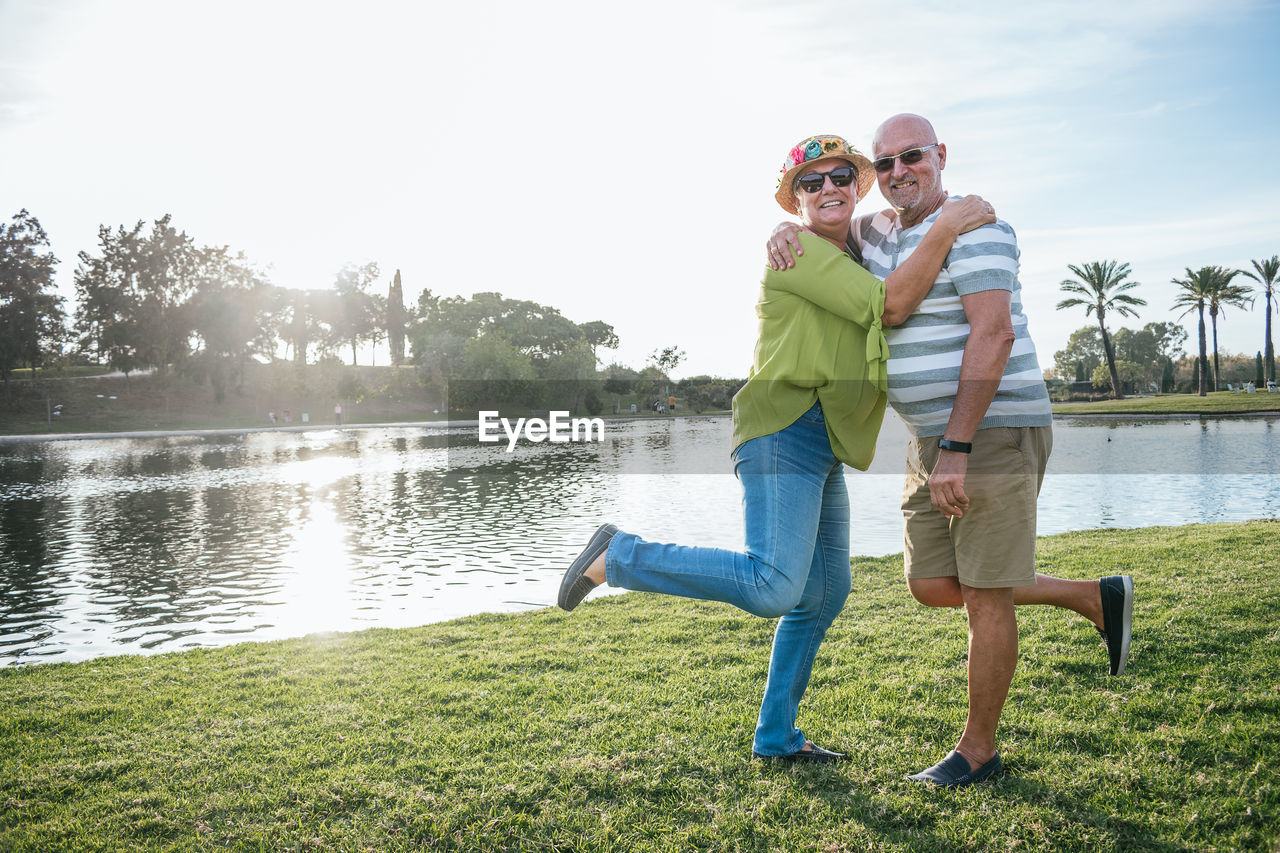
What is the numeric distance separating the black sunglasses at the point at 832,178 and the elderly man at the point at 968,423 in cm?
10

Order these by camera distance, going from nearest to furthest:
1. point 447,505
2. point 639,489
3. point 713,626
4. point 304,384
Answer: point 713,626 → point 447,505 → point 639,489 → point 304,384

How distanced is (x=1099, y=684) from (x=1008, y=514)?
141 cm

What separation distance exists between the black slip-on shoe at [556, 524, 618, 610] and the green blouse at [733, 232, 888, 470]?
1.87 feet

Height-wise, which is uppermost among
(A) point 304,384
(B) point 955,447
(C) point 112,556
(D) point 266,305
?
(D) point 266,305

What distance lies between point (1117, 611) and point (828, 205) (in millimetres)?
1794

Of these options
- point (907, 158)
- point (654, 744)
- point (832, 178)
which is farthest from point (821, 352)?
point (654, 744)

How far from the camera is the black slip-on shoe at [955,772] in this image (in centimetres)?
256

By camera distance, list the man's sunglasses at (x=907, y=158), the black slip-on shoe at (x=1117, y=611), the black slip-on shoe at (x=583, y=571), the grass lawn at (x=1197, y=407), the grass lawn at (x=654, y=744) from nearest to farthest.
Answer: the grass lawn at (x=654, y=744)
the man's sunglasses at (x=907, y=158)
the black slip-on shoe at (x=583, y=571)
the black slip-on shoe at (x=1117, y=611)
the grass lawn at (x=1197, y=407)

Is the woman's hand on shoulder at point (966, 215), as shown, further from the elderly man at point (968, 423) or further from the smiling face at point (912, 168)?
the smiling face at point (912, 168)

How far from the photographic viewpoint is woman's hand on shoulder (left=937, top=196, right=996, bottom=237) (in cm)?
244

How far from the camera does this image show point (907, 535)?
2.82 meters

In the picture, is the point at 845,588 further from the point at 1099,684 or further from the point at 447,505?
the point at 447,505

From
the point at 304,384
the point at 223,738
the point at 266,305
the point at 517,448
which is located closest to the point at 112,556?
the point at 223,738

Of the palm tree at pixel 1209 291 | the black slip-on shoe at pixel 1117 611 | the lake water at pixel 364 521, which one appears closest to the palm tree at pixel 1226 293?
the palm tree at pixel 1209 291
